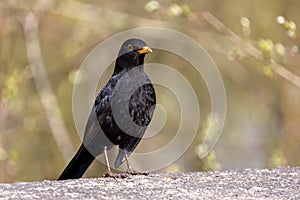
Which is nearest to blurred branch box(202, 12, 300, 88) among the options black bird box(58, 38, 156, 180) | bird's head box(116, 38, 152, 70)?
bird's head box(116, 38, 152, 70)

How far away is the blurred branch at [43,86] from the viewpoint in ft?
34.7

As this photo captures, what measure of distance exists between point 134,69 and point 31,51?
144 inches

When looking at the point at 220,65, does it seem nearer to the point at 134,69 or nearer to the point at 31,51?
the point at 31,51

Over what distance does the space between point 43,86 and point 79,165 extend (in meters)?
3.73

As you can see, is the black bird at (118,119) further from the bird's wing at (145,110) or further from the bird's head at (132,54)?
the bird's head at (132,54)

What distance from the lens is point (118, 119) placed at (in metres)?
7.07

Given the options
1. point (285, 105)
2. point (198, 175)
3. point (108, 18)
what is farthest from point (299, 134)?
point (198, 175)

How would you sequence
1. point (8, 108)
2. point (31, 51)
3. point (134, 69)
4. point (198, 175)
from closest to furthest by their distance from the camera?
1. point (198, 175)
2. point (134, 69)
3. point (8, 108)
4. point (31, 51)

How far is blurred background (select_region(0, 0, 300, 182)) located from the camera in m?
10.6

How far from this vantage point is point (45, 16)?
1104cm

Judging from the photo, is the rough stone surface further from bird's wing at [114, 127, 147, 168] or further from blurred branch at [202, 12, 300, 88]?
blurred branch at [202, 12, 300, 88]

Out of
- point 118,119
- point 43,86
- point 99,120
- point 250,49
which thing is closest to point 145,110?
point 118,119

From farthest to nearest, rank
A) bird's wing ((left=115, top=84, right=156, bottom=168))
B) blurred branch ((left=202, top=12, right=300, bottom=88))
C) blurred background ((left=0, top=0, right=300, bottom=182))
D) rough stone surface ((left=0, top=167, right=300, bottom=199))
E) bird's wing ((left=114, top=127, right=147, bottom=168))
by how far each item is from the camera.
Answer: blurred background ((left=0, top=0, right=300, bottom=182)), blurred branch ((left=202, top=12, right=300, bottom=88)), bird's wing ((left=114, top=127, right=147, bottom=168)), bird's wing ((left=115, top=84, right=156, bottom=168)), rough stone surface ((left=0, top=167, right=300, bottom=199))

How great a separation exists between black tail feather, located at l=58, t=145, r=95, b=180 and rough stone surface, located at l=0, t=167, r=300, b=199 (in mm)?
644
